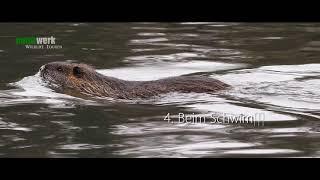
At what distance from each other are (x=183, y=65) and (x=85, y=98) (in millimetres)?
1800

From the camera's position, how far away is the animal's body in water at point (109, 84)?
32.2ft

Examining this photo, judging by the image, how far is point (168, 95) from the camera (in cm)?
973

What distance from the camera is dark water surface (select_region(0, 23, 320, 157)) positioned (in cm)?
777

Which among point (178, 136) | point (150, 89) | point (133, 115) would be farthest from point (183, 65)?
point (178, 136)

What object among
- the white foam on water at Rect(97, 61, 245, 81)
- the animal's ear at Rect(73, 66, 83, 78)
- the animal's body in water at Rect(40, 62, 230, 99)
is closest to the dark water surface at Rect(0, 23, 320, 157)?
the white foam on water at Rect(97, 61, 245, 81)

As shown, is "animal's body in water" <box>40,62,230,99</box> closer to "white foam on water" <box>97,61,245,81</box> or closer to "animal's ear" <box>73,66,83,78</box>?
"animal's ear" <box>73,66,83,78</box>

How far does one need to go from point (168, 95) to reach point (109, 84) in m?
0.74

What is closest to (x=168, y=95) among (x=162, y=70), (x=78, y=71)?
(x=78, y=71)

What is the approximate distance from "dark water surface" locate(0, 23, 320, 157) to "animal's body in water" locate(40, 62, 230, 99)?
13 cm

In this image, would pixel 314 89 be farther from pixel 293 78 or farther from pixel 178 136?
pixel 178 136

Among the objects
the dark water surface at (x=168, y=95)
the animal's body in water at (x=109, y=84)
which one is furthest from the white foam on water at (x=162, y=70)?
the animal's body in water at (x=109, y=84)

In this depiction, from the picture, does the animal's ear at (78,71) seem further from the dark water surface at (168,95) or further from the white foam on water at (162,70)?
the white foam on water at (162,70)

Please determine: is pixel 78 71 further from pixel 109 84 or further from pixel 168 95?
pixel 168 95

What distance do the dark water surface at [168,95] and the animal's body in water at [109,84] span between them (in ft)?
0.42
